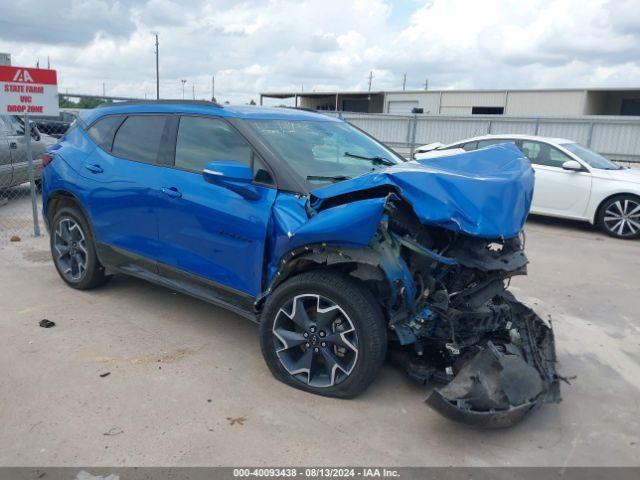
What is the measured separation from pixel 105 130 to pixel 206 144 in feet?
4.65

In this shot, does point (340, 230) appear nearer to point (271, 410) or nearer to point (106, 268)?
point (271, 410)

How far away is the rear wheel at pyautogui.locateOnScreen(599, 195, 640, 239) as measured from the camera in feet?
27.4

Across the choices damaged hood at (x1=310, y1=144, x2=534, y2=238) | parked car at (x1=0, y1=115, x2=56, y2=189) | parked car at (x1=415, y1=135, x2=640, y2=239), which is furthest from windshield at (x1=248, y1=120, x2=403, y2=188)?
parked car at (x1=0, y1=115, x2=56, y2=189)

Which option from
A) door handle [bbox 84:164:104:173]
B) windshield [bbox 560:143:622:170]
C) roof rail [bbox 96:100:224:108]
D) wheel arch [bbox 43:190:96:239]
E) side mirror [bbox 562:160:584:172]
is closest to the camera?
roof rail [bbox 96:100:224:108]

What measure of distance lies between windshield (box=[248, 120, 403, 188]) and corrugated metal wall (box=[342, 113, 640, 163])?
10303mm

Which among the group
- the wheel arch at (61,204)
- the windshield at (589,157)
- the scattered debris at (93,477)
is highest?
the windshield at (589,157)

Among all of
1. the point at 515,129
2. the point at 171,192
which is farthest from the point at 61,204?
the point at 515,129

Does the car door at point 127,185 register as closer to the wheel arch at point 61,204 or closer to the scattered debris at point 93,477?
the wheel arch at point 61,204

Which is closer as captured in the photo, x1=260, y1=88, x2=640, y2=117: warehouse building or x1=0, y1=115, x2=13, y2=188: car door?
x1=0, y1=115, x2=13, y2=188: car door

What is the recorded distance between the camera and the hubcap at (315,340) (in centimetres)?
316

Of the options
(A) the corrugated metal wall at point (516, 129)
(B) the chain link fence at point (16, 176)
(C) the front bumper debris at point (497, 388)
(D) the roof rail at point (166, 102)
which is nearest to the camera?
(C) the front bumper debris at point (497, 388)

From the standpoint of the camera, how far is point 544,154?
9156 millimetres

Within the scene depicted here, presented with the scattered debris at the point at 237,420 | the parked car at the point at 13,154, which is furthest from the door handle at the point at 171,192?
the parked car at the point at 13,154

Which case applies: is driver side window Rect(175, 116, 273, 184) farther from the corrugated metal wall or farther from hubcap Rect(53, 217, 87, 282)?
the corrugated metal wall
